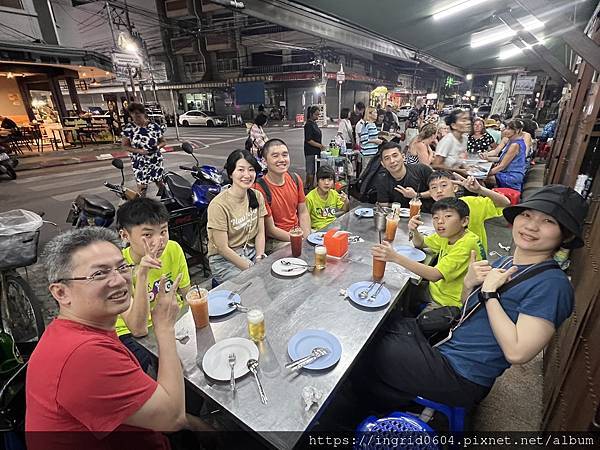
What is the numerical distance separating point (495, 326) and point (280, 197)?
2419 millimetres

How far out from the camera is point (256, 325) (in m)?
1.60

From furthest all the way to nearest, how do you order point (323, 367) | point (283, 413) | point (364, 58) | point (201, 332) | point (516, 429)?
point (364, 58)
point (516, 429)
point (201, 332)
point (323, 367)
point (283, 413)

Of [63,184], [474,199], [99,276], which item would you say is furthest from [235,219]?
[63,184]

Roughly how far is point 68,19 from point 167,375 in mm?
23854

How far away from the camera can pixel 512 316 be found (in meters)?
1.52

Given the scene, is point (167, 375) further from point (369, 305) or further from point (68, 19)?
point (68, 19)

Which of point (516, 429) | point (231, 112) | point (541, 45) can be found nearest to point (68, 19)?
point (231, 112)

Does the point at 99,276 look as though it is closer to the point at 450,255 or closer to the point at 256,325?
the point at 256,325

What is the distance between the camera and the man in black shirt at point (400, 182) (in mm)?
3745

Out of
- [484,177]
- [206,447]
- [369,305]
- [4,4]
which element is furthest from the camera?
[4,4]

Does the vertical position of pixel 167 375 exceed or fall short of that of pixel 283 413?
it exceeds it

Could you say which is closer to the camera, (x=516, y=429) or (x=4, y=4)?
(x=516, y=429)

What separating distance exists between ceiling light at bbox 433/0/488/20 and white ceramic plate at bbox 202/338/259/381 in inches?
226

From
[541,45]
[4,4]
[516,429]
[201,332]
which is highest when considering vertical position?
[4,4]
